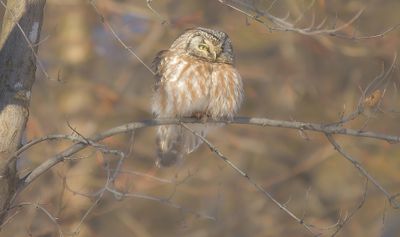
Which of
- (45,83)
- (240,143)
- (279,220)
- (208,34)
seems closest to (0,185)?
(208,34)

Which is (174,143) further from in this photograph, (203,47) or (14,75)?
(14,75)

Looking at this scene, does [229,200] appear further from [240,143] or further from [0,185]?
[0,185]

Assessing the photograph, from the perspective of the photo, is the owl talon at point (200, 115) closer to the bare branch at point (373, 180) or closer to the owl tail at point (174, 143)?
the owl tail at point (174, 143)

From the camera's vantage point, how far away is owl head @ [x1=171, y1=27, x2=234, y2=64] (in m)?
5.60

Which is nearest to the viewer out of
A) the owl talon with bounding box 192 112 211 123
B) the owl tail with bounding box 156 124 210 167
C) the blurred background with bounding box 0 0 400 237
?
the owl talon with bounding box 192 112 211 123

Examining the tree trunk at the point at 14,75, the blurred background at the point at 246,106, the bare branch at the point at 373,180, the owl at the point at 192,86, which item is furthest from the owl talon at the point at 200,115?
the blurred background at the point at 246,106

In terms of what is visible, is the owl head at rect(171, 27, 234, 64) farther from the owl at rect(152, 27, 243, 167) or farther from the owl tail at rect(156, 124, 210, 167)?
the owl tail at rect(156, 124, 210, 167)

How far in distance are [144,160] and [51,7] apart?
221 centimetres

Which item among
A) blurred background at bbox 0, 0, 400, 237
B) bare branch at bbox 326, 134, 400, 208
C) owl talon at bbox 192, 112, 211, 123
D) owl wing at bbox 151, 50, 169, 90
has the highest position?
bare branch at bbox 326, 134, 400, 208

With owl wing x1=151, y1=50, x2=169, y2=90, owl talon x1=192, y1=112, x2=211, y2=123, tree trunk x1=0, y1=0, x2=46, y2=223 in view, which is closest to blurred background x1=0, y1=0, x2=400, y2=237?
owl wing x1=151, y1=50, x2=169, y2=90

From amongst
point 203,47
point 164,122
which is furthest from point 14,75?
point 203,47

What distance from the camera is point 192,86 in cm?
533

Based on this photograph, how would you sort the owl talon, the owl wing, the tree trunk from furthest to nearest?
1. the owl wing
2. the owl talon
3. the tree trunk

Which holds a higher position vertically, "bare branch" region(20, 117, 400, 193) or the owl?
"bare branch" region(20, 117, 400, 193)
